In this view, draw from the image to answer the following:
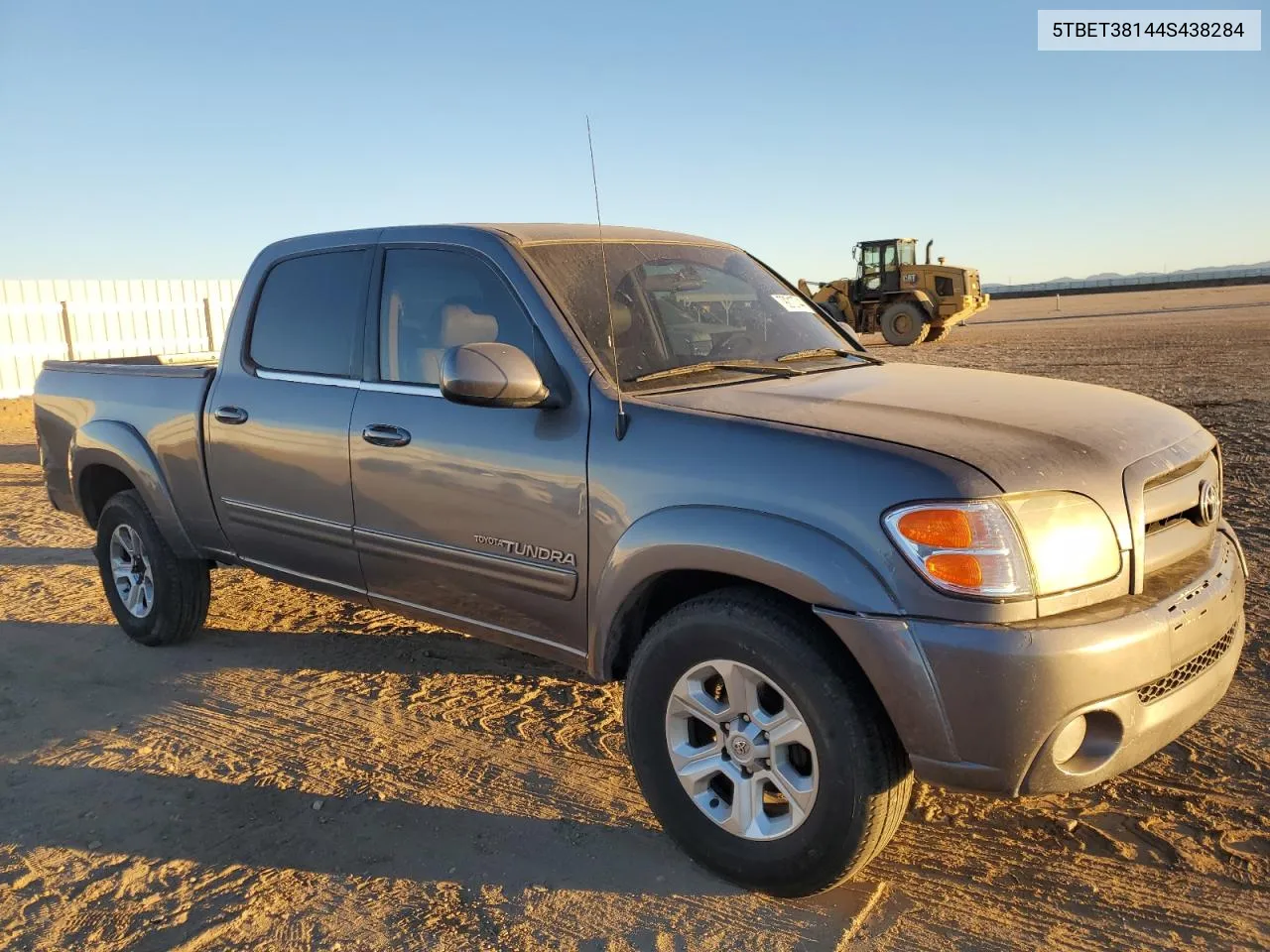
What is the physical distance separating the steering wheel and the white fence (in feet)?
51.9

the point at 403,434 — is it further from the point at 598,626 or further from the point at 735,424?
the point at 735,424

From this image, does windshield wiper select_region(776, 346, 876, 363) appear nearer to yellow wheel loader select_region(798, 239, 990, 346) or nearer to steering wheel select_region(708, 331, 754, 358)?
steering wheel select_region(708, 331, 754, 358)

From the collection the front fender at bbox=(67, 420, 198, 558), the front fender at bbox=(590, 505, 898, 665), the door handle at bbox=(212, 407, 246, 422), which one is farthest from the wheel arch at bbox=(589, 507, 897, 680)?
the front fender at bbox=(67, 420, 198, 558)

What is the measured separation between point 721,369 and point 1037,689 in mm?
1565

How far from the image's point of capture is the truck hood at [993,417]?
248 cm

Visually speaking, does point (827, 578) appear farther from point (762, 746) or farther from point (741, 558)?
point (762, 746)

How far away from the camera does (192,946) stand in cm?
266

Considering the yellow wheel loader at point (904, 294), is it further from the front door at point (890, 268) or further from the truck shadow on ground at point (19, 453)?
the truck shadow on ground at point (19, 453)

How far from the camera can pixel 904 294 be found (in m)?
26.3

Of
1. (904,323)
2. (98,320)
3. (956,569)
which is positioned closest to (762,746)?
(956,569)

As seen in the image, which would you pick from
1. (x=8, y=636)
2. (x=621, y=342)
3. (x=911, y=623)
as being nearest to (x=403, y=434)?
(x=621, y=342)

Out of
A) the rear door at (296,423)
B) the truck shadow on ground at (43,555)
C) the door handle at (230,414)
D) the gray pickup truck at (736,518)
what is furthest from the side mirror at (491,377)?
the truck shadow on ground at (43,555)

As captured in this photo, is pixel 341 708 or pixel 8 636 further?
pixel 8 636

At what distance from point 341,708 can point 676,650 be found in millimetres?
2028
